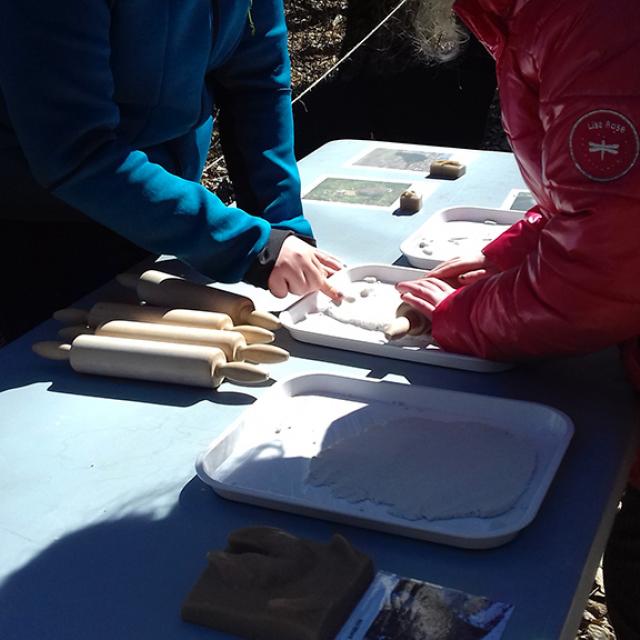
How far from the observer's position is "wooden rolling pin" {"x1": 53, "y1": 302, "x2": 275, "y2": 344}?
127 centimetres

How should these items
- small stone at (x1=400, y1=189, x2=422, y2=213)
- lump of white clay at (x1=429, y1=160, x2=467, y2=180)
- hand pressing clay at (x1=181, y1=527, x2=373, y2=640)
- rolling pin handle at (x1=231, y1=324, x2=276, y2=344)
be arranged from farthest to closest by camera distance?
1. lump of white clay at (x1=429, y1=160, x2=467, y2=180)
2. small stone at (x1=400, y1=189, x2=422, y2=213)
3. rolling pin handle at (x1=231, y1=324, x2=276, y2=344)
4. hand pressing clay at (x1=181, y1=527, x2=373, y2=640)

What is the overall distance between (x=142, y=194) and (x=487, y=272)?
0.53 metres

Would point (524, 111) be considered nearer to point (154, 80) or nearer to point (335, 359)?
point (335, 359)

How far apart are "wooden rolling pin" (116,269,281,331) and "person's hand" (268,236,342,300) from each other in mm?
71

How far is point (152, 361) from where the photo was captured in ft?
3.91

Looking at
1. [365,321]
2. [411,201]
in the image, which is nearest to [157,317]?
[365,321]

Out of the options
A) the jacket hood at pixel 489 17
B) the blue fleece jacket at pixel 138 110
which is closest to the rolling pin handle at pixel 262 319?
the blue fleece jacket at pixel 138 110

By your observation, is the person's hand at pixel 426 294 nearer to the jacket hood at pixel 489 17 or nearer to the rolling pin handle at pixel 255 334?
the rolling pin handle at pixel 255 334

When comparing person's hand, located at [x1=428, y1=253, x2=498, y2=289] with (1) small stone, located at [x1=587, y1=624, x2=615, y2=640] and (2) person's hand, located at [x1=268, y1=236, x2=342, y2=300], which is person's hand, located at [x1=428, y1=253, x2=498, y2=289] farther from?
(1) small stone, located at [x1=587, y1=624, x2=615, y2=640]

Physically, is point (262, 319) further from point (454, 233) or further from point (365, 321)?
point (454, 233)

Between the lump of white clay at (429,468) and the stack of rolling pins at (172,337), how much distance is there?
20 centimetres

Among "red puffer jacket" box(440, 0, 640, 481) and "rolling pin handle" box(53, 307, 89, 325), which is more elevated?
"red puffer jacket" box(440, 0, 640, 481)

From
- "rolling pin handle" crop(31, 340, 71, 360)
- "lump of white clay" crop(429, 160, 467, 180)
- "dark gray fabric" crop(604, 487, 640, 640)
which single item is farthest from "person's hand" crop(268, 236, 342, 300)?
"lump of white clay" crop(429, 160, 467, 180)

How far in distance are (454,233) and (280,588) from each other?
1052mm
